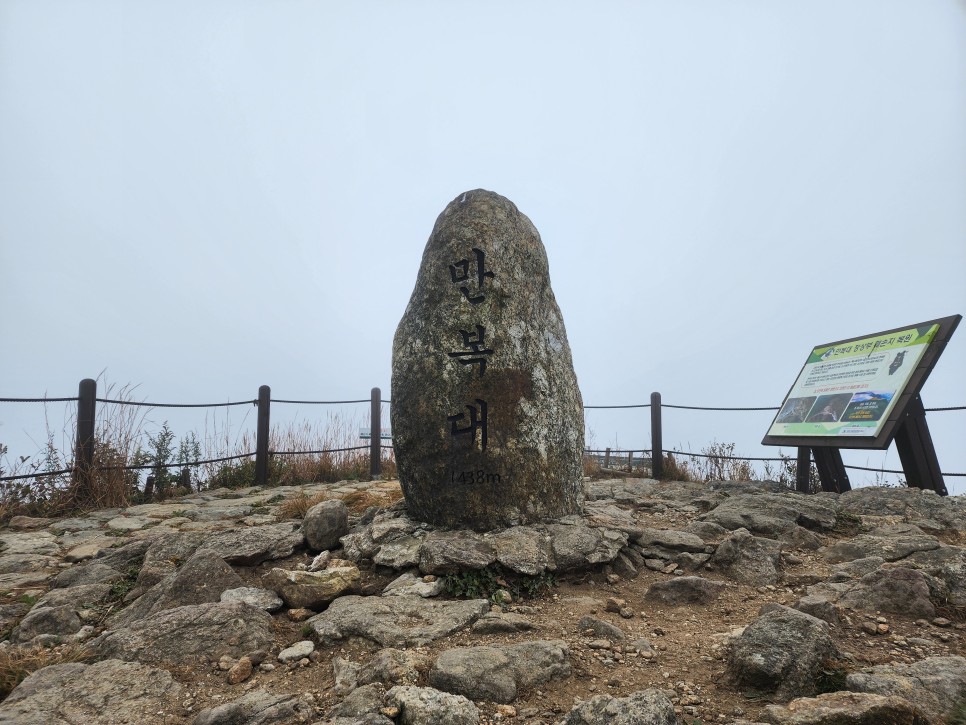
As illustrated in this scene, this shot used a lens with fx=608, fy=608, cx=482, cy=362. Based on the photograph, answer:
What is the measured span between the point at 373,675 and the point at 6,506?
662 centimetres

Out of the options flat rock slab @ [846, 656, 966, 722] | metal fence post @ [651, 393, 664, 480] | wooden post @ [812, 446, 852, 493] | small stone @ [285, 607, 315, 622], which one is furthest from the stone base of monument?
metal fence post @ [651, 393, 664, 480]

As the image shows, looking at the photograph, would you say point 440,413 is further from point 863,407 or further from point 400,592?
point 863,407

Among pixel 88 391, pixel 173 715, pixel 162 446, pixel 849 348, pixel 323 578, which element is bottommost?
pixel 173 715

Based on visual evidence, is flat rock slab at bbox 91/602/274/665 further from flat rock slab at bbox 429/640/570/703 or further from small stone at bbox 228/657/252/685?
flat rock slab at bbox 429/640/570/703

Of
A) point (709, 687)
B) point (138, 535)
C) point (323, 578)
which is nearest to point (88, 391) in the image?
point (138, 535)

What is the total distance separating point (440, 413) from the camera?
463 cm

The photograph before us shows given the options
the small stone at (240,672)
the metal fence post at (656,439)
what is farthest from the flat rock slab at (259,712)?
the metal fence post at (656,439)

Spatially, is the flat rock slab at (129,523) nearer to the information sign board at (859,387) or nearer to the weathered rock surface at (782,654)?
the weathered rock surface at (782,654)

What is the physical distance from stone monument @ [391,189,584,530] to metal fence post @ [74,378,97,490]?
509 cm

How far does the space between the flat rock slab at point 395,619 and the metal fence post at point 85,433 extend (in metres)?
5.56

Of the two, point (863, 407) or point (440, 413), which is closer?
point (440, 413)

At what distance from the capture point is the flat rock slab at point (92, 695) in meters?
2.64

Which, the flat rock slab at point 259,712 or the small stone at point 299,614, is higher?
the small stone at point 299,614

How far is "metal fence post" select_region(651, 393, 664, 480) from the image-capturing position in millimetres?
10266
